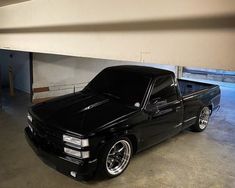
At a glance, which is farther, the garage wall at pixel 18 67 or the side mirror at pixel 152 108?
the garage wall at pixel 18 67

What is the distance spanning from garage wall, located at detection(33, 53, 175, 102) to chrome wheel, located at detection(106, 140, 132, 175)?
4165mm

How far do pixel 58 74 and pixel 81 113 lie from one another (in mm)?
4525

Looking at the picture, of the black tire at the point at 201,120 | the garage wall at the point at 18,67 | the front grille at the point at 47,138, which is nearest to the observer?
the front grille at the point at 47,138

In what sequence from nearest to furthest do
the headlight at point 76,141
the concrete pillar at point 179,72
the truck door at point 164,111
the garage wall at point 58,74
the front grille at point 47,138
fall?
the headlight at point 76,141, the front grille at point 47,138, the truck door at point 164,111, the garage wall at point 58,74, the concrete pillar at point 179,72

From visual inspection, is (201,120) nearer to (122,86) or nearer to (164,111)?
(164,111)

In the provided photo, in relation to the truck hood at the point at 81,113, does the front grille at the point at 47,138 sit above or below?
below

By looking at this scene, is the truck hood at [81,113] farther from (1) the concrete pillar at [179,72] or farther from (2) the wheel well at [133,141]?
(1) the concrete pillar at [179,72]

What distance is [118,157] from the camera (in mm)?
3416

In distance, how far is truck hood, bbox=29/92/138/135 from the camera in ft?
10.1

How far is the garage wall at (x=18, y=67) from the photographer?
794 centimetres

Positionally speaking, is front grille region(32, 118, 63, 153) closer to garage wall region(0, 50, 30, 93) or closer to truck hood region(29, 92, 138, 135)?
truck hood region(29, 92, 138, 135)

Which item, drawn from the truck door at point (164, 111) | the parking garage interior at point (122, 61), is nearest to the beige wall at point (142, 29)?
the parking garage interior at point (122, 61)

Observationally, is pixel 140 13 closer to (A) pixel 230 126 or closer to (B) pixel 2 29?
(B) pixel 2 29

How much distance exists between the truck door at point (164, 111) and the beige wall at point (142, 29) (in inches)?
89.2
